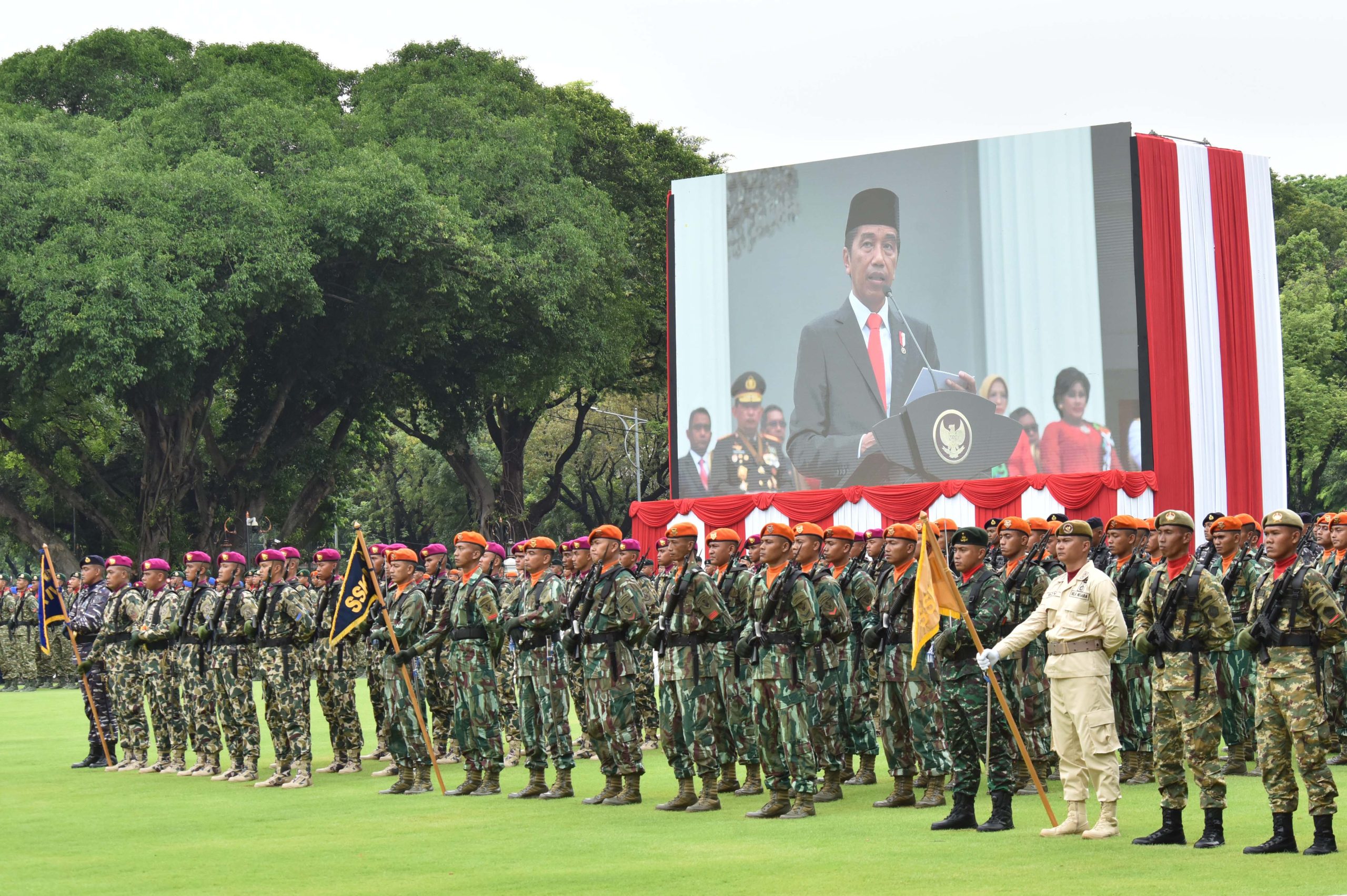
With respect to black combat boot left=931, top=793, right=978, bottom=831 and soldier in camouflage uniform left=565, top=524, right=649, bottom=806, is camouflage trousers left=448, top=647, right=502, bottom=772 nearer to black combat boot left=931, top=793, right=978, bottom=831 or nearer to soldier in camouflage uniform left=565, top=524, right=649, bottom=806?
soldier in camouflage uniform left=565, top=524, right=649, bottom=806

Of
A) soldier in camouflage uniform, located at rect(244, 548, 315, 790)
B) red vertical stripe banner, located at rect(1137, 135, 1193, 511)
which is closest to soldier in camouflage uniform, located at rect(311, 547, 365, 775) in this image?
soldier in camouflage uniform, located at rect(244, 548, 315, 790)

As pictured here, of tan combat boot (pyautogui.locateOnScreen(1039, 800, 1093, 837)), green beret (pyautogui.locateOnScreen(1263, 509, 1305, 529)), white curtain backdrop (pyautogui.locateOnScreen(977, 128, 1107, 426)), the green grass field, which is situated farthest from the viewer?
white curtain backdrop (pyautogui.locateOnScreen(977, 128, 1107, 426))

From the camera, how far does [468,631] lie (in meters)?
12.0

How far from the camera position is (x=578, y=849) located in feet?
30.7

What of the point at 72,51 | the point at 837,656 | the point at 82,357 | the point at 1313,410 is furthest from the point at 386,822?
the point at 1313,410

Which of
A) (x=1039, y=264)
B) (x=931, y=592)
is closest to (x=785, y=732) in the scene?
(x=931, y=592)

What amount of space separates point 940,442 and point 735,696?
19393 mm

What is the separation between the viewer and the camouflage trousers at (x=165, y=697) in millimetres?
14992

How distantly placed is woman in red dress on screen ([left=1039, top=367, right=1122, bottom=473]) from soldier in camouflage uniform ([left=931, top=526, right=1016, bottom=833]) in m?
19.3

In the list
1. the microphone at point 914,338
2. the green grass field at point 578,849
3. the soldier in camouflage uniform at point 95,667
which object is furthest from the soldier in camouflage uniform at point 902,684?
the microphone at point 914,338

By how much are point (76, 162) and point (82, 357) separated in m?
4.44

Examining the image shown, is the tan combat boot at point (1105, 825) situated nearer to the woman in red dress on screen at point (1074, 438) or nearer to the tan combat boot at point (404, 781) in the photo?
the tan combat boot at point (404, 781)

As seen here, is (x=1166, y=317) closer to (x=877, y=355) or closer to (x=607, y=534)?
(x=877, y=355)

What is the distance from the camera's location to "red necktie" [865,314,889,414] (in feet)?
98.5
